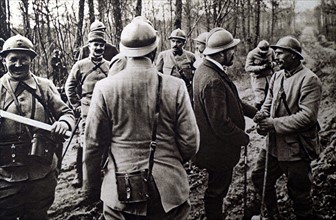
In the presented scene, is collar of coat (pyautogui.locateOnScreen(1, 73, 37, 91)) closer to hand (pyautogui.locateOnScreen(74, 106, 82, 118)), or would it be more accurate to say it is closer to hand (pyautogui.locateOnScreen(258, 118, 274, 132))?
hand (pyautogui.locateOnScreen(74, 106, 82, 118))

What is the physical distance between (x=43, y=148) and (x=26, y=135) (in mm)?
141

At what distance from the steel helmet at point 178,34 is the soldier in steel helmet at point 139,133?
2.76 ft

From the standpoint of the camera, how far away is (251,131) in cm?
294

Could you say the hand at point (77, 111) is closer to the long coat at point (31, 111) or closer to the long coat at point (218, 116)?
the long coat at point (31, 111)

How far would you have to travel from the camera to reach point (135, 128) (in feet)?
7.04

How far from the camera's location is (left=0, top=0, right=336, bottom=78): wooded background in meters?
2.98

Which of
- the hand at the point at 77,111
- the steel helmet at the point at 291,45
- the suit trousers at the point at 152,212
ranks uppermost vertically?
the steel helmet at the point at 291,45

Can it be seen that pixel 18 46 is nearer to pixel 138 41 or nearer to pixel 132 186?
pixel 138 41

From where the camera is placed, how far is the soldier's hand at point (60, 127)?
267 centimetres

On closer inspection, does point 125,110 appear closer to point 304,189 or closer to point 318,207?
point 304,189

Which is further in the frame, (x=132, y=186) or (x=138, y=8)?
(x=138, y=8)

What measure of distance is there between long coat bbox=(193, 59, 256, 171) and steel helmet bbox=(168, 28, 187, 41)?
449 millimetres

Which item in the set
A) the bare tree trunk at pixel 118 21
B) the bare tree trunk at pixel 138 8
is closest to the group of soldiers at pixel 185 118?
the bare tree trunk at pixel 118 21

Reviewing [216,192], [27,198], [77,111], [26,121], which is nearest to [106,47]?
[77,111]
